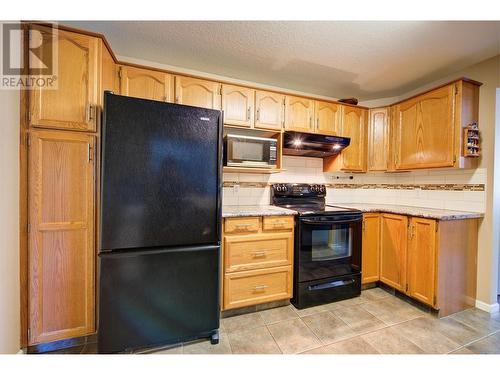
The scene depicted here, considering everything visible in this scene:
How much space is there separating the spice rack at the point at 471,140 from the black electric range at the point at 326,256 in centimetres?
114

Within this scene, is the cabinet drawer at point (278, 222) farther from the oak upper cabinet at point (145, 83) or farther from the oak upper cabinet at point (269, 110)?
the oak upper cabinet at point (145, 83)

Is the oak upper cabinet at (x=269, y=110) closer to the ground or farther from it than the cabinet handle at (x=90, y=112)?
farther from it

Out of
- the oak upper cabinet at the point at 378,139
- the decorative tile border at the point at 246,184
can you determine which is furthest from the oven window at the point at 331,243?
the oak upper cabinet at the point at 378,139

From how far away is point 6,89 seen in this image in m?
1.27

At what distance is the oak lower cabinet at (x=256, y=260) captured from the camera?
184 centimetres

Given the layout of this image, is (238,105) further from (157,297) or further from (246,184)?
(157,297)

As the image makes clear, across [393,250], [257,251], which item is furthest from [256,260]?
[393,250]

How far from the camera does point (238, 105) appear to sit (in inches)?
85.0

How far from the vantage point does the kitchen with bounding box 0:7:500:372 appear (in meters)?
1.37

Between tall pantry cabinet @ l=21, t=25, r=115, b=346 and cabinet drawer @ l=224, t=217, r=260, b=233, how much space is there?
98 centimetres

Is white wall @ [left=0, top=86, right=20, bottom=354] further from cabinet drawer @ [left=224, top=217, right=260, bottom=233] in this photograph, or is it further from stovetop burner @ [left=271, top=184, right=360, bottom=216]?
stovetop burner @ [left=271, top=184, right=360, bottom=216]

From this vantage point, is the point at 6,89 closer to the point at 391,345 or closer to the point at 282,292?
the point at 282,292

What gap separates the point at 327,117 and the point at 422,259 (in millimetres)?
1775
